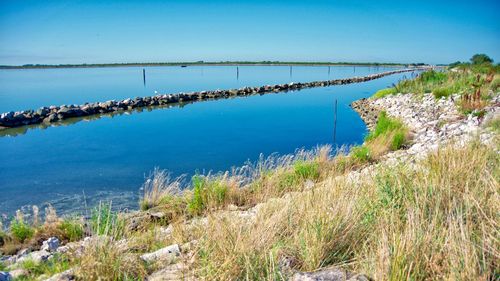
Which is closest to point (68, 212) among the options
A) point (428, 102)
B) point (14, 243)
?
point (14, 243)

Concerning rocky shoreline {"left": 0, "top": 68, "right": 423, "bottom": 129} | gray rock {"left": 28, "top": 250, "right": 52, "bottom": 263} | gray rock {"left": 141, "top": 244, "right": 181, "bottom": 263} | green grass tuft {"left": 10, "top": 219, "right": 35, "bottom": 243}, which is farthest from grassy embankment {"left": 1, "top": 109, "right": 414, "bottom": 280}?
rocky shoreline {"left": 0, "top": 68, "right": 423, "bottom": 129}

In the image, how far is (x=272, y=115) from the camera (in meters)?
17.7

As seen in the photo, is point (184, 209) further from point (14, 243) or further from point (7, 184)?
point (7, 184)

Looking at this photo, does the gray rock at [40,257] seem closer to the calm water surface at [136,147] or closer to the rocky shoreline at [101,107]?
the calm water surface at [136,147]

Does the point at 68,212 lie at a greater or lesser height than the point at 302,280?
lesser

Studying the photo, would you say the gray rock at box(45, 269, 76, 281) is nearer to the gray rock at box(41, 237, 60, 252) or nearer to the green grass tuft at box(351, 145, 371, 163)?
the gray rock at box(41, 237, 60, 252)

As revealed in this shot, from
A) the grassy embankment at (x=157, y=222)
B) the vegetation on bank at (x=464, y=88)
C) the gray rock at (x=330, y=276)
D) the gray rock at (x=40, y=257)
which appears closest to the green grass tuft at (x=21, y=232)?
the grassy embankment at (x=157, y=222)

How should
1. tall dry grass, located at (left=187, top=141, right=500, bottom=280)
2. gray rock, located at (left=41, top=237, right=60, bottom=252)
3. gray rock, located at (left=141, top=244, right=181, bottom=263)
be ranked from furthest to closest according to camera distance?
gray rock, located at (left=41, top=237, right=60, bottom=252) → gray rock, located at (left=141, top=244, right=181, bottom=263) → tall dry grass, located at (left=187, top=141, right=500, bottom=280)

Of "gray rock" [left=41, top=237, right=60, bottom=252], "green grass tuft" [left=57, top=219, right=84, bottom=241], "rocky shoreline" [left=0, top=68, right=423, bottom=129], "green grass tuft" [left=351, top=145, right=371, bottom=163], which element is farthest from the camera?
"rocky shoreline" [left=0, top=68, right=423, bottom=129]

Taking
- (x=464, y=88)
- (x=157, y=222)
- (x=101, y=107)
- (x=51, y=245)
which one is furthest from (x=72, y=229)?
(x=101, y=107)

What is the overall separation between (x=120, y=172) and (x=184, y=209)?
3.75 m

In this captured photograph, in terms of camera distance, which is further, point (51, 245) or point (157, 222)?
point (157, 222)

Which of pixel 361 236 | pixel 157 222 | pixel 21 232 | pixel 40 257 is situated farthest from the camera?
pixel 157 222

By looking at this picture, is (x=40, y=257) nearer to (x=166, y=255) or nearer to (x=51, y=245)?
(x=51, y=245)
